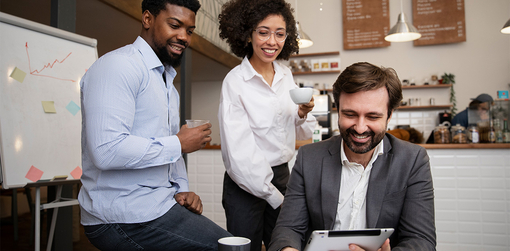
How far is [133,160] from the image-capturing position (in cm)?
120

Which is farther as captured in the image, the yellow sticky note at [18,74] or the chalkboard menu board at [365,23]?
the chalkboard menu board at [365,23]

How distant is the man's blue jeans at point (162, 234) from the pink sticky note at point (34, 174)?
90 centimetres

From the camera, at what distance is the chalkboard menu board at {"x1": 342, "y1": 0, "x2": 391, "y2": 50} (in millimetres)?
6879

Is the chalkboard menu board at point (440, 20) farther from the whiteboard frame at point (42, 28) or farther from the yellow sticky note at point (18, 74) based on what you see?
the yellow sticky note at point (18, 74)

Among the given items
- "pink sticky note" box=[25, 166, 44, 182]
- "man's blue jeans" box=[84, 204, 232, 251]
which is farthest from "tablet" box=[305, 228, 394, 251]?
"pink sticky note" box=[25, 166, 44, 182]

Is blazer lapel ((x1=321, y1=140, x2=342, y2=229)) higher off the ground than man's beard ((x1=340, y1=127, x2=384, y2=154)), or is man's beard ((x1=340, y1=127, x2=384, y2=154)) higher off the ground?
man's beard ((x1=340, y1=127, x2=384, y2=154))

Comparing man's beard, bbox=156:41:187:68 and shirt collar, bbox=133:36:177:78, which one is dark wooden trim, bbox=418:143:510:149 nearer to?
man's beard, bbox=156:41:187:68

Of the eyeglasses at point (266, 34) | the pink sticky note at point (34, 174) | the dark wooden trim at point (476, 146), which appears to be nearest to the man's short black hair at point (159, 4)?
the eyeglasses at point (266, 34)

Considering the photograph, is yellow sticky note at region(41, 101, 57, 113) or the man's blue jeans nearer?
the man's blue jeans

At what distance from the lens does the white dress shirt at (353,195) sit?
1368 millimetres

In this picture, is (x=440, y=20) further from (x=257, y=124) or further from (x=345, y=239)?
(x=345, y=239)

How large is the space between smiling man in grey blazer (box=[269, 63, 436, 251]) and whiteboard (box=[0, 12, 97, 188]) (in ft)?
4.82

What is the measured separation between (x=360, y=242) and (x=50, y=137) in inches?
73.2

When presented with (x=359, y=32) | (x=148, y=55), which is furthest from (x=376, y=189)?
(x=359, y=32)
